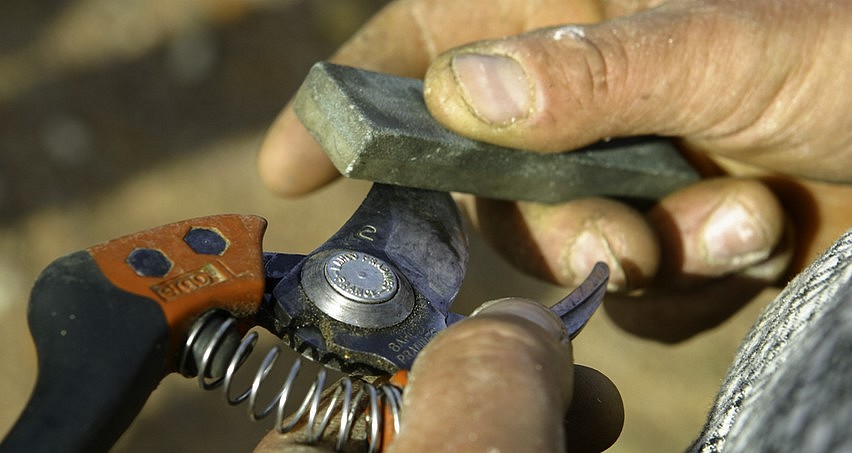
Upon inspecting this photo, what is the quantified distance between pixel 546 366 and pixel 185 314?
58cm

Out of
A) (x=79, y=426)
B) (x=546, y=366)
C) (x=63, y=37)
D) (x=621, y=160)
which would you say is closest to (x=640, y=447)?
(x=621, y=160)

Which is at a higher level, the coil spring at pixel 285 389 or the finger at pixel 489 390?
the finger at pixel 489 390

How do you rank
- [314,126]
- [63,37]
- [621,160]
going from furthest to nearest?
[63,37]
[621,160]
[314,126]

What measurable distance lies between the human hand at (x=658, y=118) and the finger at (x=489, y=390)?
2.38 ft

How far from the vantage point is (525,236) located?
2.53 meters

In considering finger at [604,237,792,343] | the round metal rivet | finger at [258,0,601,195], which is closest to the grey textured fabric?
the round metal rivet

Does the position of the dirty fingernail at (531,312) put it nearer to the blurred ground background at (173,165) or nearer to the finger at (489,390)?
the finger at (489,390)

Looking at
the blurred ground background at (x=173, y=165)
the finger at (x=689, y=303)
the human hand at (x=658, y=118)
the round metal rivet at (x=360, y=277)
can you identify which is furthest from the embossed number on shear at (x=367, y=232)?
the blurred ground background at (x=173, y=165)

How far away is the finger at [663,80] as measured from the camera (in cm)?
187

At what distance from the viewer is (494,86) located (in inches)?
73.0

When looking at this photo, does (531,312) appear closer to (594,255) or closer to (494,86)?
(494,86)

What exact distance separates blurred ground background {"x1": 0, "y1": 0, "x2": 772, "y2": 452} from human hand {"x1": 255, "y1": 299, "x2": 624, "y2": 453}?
2485 mm

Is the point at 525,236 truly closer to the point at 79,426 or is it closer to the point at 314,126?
the point at 314,126

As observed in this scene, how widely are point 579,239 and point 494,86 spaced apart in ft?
2.23
